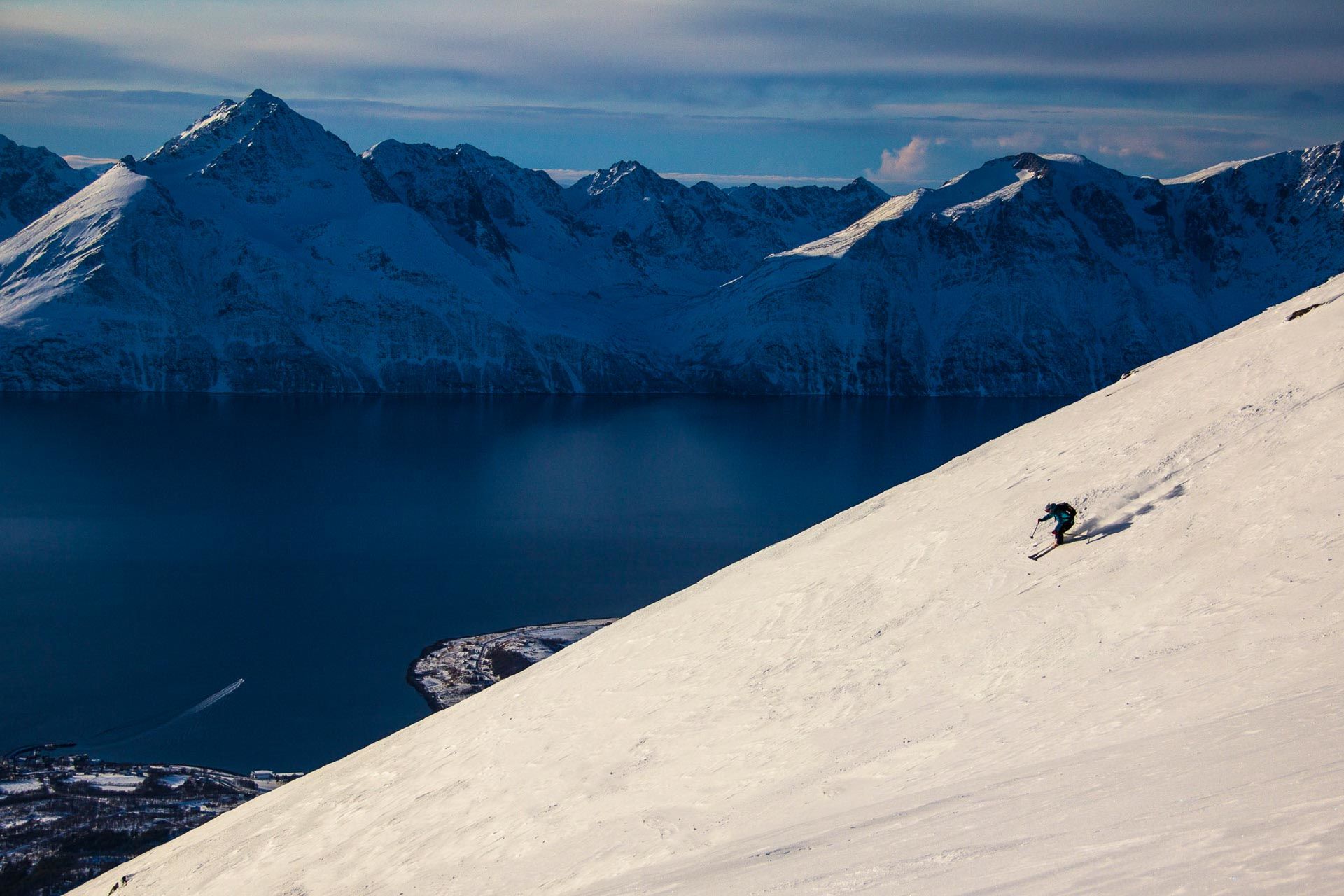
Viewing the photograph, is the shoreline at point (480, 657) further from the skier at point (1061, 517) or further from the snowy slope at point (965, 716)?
the skier at point (1061, 517)

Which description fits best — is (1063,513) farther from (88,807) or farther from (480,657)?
(480,657)

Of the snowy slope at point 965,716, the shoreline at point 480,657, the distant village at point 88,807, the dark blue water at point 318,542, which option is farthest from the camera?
the shoreline at point 480,657

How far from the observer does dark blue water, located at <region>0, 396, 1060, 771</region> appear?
4941cm

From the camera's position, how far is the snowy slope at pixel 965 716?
12078mm

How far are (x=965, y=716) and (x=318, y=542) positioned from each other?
247 ft

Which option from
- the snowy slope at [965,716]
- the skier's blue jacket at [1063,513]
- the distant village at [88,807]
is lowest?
the distant village at [88,807]

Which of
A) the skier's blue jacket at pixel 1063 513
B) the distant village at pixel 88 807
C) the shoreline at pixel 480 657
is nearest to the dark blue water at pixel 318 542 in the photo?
the shoreline at pixel 480 657

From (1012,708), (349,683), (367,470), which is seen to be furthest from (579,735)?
(367,470)

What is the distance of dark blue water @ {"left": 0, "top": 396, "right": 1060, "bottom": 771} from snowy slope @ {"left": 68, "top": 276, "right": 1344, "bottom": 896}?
23.7 metres

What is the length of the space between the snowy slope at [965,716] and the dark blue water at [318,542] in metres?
23.7

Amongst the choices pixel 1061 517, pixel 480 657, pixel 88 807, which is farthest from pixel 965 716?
pixel 480 657

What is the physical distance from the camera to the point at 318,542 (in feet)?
279

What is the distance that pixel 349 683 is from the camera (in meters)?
52.1

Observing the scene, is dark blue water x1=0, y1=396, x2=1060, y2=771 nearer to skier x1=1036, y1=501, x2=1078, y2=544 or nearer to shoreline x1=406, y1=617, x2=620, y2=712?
shoreline x1=406, y1=617, x2=620, y2=712
